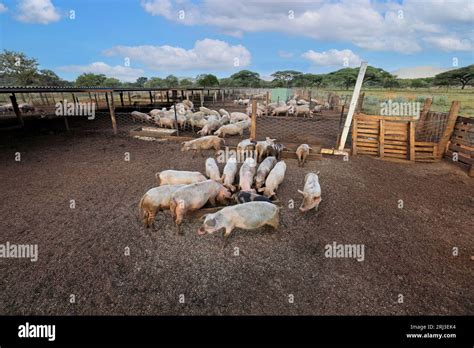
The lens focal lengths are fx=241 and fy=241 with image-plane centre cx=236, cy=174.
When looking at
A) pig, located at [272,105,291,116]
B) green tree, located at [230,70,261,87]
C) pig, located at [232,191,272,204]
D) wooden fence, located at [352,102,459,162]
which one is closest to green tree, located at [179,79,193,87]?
green tree, located at [230,70,261,87]

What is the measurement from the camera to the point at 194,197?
4.90 m

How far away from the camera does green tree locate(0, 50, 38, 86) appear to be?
40.4 m

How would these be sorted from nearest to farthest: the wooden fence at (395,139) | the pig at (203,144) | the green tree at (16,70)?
1. the wooden fence at (395,139)
2. the pig at (203,144)
3. the green tree at (16,70)

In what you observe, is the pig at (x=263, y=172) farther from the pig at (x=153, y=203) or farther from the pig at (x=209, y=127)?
the pig at (x=209, y=127)

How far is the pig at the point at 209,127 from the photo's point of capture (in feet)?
42.2

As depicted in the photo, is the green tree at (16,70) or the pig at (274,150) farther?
the green tree at (16,70)

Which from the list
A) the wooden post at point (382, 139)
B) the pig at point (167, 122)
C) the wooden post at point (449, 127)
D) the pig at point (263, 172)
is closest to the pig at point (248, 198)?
the pig at point (263, 172)

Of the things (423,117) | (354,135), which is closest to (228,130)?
(354,135)

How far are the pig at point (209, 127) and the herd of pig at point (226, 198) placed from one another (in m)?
6.33
